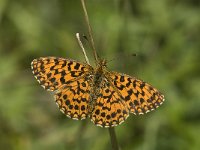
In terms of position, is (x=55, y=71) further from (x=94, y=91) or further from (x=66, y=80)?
(x=94, y=91)

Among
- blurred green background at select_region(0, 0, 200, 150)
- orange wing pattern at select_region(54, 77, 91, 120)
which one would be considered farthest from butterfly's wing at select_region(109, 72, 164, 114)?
blurred green background at select_region(0, 0, 200, 150)

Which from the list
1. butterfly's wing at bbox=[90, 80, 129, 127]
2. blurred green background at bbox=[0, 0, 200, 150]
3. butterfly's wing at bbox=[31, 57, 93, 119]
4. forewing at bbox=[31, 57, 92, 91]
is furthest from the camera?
blurred green background at bbox=[0, 0, 200, 150]

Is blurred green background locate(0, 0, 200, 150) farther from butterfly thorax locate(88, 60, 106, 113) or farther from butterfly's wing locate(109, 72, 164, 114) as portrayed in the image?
butterfly's wing locate(109, 72, 164, 114)

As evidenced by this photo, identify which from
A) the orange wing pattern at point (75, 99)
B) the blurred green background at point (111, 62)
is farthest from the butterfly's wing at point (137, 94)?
the blurred green background at point (111, 62)

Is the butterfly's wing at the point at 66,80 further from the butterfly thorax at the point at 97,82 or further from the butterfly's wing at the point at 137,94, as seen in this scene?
the butterfly's wing at the point at 137,94

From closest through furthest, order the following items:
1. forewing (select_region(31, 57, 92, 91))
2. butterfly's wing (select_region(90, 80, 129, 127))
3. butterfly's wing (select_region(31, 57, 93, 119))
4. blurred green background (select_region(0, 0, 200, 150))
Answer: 1. butterfly's wing (select_region(90, 80, 129, 127))
2. butterfly's wing (select_region(31, 57, 93, 119))
3. forewing (select_region(31, 57, 92, 91))
4. blurred green background (select_region(0, 0, 200, 150))

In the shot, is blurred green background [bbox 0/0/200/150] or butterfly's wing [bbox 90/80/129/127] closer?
butterfly's wing [bbox 90/80/129/127]
